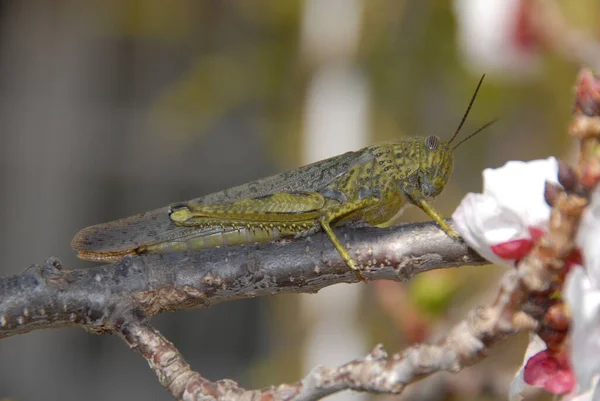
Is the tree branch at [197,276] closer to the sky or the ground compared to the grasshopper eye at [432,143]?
closer to the ground

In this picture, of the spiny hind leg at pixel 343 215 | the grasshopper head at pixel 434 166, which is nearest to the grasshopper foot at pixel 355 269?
the spiny hind leg at pixel 343 215

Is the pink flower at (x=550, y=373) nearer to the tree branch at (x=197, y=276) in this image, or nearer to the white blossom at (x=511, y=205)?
the white blossom at (x=511, y=205)

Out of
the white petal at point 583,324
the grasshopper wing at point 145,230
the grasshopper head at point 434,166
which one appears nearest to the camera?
the white petal at point 583,324

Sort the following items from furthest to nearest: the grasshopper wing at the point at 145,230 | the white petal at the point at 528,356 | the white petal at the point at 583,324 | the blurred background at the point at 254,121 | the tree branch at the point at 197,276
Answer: the blurred background at the point at 254,121 → the grasshopper wing at the point at 145,230 → the tree branch at the point at 197,276 → the white petal at the point at 528,356 → the white petal at the point at 583,324

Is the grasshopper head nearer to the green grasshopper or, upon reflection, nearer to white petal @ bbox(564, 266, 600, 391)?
the green grasshopper

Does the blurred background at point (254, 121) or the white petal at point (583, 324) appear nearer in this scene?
the white petal at point (583, 324)

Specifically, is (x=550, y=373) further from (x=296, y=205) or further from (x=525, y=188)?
(x=296, y=205)

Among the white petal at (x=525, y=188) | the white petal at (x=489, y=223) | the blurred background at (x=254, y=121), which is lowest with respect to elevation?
the blurred background at (x=254, y=121)

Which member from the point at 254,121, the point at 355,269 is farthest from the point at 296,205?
the point at 254,121
